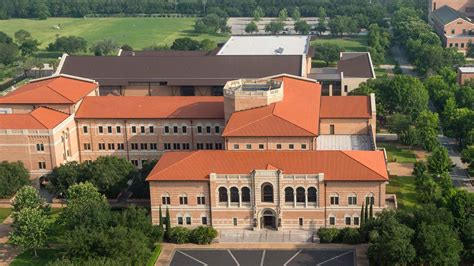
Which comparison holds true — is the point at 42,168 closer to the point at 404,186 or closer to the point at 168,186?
the point at 168,186

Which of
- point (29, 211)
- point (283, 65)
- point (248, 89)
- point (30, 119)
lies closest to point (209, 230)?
point (29, 211)

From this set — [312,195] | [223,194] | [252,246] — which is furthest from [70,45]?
[252,246]

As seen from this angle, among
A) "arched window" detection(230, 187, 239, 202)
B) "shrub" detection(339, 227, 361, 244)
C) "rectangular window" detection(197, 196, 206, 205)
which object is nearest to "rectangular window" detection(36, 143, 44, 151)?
"rectangular window" detection(197, 196, 206, 205)

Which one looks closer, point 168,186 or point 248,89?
point 168,186

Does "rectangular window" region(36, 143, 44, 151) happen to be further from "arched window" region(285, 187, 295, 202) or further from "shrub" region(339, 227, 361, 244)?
"shrub" region(339, 227, 361, 244)

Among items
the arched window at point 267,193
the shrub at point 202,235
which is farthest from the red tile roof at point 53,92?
the arched window at point 267,193
